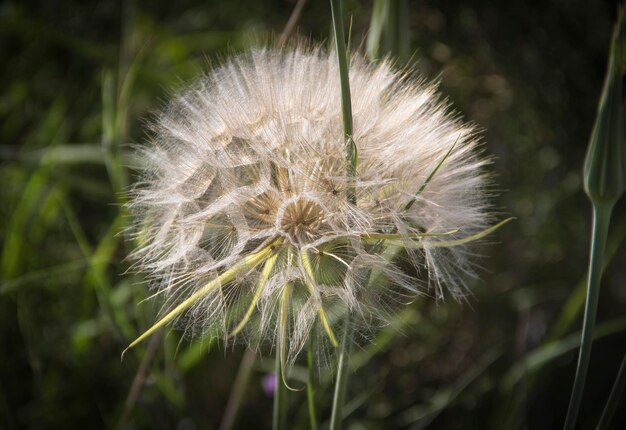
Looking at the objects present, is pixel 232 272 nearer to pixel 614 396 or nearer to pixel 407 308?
pixel 614 396

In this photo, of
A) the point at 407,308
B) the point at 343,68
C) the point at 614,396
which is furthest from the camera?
the point at 407,308

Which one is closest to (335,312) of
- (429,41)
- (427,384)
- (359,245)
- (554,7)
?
(359,245)

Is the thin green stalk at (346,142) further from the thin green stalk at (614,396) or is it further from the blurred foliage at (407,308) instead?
the blurred foliage at (407,308)

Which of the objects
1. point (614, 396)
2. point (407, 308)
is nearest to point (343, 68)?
point (614, 396)

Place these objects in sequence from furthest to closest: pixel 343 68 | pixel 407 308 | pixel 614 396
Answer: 1. pixel 407 308
2. pixel 614 396
3. pixel 343 68

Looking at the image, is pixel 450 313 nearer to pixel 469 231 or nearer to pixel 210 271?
pixel 469 231

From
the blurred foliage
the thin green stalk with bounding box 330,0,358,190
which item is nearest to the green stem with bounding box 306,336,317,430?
the thin green stalk with bounding box 330,0,358,190
